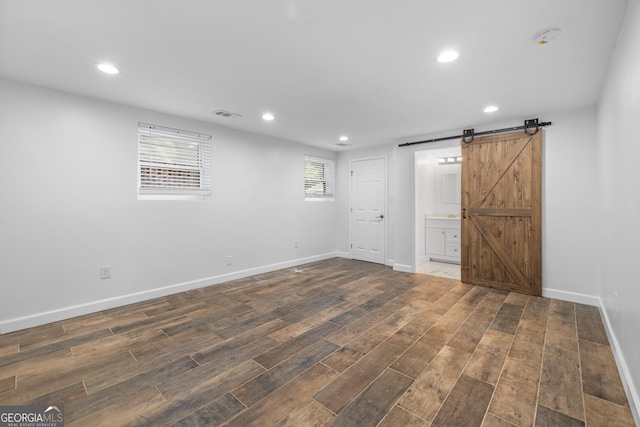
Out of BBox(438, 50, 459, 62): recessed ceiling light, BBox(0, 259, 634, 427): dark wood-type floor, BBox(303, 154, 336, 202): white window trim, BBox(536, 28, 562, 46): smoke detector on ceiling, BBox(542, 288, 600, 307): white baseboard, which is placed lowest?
BBox(0, 259, 634, 427): dark wood-type floor

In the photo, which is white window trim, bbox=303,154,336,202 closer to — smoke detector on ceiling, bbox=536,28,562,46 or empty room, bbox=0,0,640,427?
empty room, bbox=0,0,640,427

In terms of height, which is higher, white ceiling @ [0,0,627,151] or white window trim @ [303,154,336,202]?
white ceiling @ [0,0,627,151]

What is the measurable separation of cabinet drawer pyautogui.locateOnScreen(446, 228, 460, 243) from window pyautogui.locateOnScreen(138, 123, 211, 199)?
4.71 m

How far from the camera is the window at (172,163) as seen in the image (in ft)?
11.8

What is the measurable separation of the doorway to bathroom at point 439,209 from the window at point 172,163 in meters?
4.09

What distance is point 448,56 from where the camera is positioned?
2271mm

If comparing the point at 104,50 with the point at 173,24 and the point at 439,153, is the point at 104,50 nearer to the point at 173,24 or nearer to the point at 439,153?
the point at 173,24

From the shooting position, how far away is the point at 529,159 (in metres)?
3.79

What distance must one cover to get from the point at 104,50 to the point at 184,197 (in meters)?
2.08

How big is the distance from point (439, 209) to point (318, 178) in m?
2.87

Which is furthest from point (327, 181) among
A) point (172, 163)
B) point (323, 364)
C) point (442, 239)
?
point (323, 364)

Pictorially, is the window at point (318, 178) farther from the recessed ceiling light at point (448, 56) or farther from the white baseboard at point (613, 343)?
the white baseboard at point (613, 343)

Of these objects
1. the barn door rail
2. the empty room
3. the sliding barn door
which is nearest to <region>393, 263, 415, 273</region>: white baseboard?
the empty room

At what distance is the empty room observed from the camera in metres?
1.75
